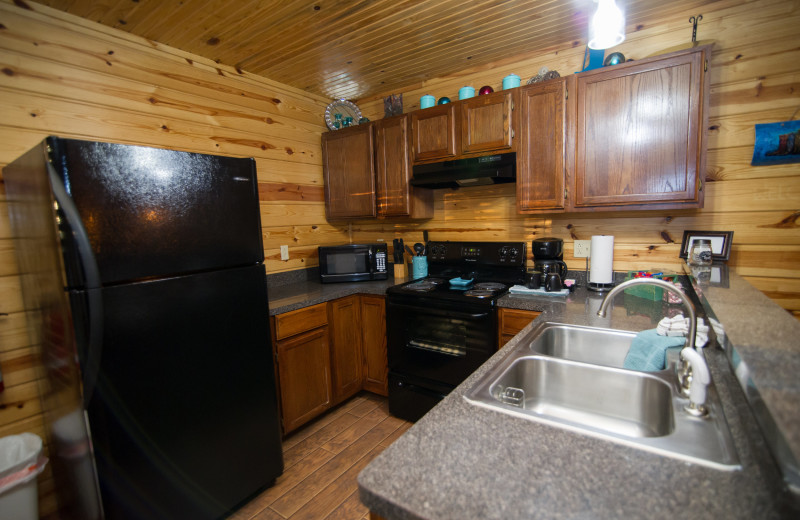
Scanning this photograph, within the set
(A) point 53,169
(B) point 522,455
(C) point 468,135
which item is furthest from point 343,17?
(B) point 522,455

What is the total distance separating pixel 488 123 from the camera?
2234mm

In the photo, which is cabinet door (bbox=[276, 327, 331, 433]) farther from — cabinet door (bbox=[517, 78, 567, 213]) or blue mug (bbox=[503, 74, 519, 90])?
blue mug (bbox=[503, 74, 519, 90])

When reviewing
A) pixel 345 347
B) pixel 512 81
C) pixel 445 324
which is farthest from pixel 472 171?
pixel 345 347

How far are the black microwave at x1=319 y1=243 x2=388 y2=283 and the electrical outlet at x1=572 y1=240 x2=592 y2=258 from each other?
1.33m

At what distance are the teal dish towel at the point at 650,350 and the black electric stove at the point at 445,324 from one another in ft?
2.78

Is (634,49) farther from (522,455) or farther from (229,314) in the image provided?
(229,314)

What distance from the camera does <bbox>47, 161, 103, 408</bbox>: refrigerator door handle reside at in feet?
3.91

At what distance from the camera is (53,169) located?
1164 mm

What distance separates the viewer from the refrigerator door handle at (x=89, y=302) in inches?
46.9

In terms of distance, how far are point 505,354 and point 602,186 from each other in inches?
50.3

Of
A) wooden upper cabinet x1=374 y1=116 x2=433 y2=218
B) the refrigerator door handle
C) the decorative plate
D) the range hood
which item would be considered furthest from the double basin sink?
the decorative plate

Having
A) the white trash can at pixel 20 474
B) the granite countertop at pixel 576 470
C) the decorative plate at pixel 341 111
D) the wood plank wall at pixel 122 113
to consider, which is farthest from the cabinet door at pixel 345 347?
the granite countertop at pixel 576 470

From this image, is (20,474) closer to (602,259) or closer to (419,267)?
(419,267)

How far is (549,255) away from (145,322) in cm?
207
